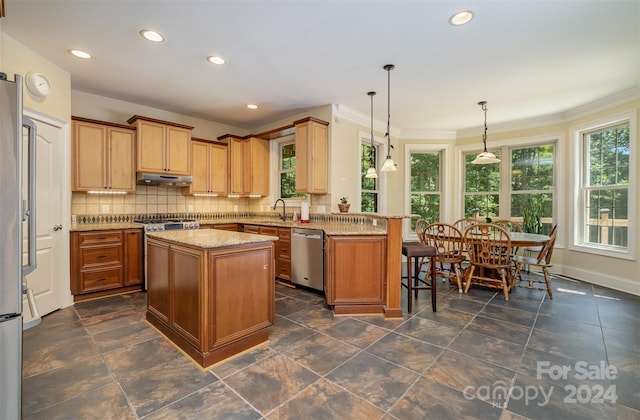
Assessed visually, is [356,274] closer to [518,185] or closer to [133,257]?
[133,257]

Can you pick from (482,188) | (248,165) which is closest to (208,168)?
(248,165)

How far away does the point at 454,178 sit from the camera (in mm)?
5742

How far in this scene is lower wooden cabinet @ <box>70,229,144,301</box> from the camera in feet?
10.9

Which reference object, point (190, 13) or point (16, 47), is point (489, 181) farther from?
point (16, 47)

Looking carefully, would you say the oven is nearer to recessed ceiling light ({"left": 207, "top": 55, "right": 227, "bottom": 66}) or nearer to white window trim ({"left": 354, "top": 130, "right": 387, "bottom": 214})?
recessed ceiling light ({"left": 207, "top": 55, "right": 227, "bottom": 66})

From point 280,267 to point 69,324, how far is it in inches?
91.6

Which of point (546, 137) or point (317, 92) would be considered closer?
point (317, 92)

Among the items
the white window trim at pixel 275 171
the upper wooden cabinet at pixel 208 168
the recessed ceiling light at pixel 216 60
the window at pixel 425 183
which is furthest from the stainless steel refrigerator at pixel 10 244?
the window at pixel 425 183

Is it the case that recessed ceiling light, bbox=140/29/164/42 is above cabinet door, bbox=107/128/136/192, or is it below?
above

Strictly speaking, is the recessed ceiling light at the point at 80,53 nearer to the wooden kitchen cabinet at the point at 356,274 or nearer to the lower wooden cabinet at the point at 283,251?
the lower wooden cabinet at the point at 283,251

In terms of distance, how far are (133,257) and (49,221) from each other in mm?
969

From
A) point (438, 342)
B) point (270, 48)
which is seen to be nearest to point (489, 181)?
point (438, 342)

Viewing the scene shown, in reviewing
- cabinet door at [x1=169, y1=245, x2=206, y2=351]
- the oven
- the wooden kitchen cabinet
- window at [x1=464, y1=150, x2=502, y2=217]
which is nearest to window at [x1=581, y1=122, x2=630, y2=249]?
window at [x1=464, y1=150, x2=502, y2=217]

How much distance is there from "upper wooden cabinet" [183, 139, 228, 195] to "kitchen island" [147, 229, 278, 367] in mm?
2399
